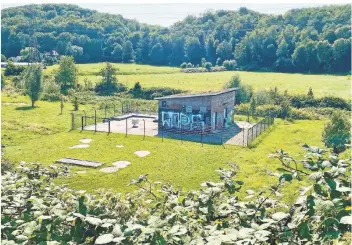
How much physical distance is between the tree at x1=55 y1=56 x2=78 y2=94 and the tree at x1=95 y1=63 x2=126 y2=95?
2672mm

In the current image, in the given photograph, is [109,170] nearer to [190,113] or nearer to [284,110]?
[190,113]

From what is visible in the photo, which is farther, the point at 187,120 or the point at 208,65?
the point at 208,65

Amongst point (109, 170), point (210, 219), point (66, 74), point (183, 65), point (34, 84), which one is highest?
point (210, 219)

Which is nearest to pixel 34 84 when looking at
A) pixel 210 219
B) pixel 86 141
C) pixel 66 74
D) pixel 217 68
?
pixel 66 74

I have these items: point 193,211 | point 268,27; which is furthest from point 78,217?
point 268,27

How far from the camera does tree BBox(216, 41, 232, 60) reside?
6256 cm

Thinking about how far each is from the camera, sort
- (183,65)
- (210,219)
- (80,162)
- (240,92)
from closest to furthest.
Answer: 1. (210,219)
2. (80,162)
3. (240,92)
4. (183,65)

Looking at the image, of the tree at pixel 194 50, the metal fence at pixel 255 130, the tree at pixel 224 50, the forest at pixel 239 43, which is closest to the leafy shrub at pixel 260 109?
the metal fence at pixel 255 130

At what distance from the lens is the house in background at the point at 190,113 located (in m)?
24.0

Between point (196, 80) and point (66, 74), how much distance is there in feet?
43.9

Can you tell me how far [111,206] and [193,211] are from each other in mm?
776

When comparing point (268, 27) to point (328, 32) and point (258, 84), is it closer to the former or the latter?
point (328, 32)

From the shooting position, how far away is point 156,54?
47.4 m

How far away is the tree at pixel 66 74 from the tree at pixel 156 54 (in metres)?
10.5
